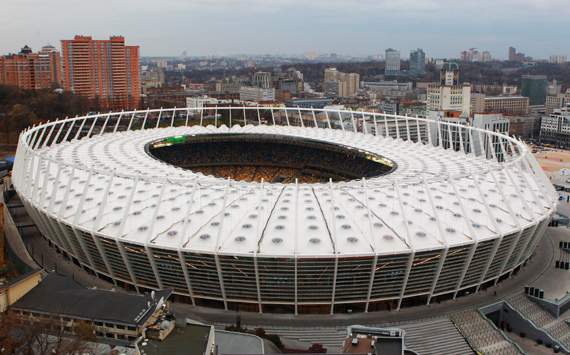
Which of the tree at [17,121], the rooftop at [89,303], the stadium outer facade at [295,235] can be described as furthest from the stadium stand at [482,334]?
the tree at [17,121]

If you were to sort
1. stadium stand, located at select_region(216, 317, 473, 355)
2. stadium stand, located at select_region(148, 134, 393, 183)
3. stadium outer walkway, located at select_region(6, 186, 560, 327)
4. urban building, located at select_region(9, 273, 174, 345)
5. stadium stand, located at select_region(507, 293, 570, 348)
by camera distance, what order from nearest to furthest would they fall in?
urban building, located at select_region(9, 273, 174, 345)
stadium stand, located at select_region(216, 317, 473, 355)
stadium outer walkway, located at select_region(6, 186, 560, 327)
stadium stand, located at select_region(507, 293, 570, 348)
stadium stand, located at select_region(148, 134, 393, 183)

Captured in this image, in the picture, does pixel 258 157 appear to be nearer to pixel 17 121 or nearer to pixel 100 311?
pixel 100 311

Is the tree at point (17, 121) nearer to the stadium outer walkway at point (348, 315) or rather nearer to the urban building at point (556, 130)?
the stadium outer walkway at point (348, 315)

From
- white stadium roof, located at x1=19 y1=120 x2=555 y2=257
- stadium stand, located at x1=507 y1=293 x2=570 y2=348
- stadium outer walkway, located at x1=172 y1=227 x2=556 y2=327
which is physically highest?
white stadium roof, located at x1=19 y1=120 x2=555 y2=257

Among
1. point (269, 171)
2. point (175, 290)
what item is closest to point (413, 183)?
point (175, 290)

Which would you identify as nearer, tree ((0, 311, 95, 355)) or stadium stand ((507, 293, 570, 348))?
tree ((0, 311, 95, 355))

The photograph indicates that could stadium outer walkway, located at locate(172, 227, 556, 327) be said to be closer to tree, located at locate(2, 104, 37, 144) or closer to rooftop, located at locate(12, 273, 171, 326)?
rooftop, located at locate(12, 273, 171, 326)

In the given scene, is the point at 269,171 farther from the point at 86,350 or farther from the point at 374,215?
the point at 86,350

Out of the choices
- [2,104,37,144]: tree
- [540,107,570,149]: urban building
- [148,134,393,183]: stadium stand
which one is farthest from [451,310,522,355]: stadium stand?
[540,107,570,149]: urban building
